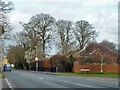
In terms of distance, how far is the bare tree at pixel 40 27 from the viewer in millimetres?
57188

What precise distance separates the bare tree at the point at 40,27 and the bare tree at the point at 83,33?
22.2 ft

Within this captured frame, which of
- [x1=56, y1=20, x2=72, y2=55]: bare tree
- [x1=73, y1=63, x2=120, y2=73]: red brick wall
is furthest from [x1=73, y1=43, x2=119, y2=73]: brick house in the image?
[x1=56, y1=20, x2=72, y2=55]: bare tree

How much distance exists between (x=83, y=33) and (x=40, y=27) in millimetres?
10543

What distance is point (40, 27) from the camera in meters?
58.1

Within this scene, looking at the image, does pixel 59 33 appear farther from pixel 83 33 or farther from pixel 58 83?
pixel 58 83

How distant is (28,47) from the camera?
74250 millimetres

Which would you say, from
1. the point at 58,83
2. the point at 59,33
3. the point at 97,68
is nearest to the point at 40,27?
the point at 59,33

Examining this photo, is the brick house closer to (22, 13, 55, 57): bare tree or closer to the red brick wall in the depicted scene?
the red brick wall

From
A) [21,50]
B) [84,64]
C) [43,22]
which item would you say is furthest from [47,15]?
[21,50]

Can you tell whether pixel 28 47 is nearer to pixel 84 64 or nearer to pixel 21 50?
pixel 21 50

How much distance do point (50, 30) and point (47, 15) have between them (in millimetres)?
3967

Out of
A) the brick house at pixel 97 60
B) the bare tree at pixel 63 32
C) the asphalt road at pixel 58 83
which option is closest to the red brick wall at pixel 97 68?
the brick house at pixel 97 60

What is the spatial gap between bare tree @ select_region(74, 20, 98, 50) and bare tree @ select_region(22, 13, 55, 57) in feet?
22.2

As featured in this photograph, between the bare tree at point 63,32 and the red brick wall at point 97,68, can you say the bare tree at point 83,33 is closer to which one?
the bare tree at point 63,32
